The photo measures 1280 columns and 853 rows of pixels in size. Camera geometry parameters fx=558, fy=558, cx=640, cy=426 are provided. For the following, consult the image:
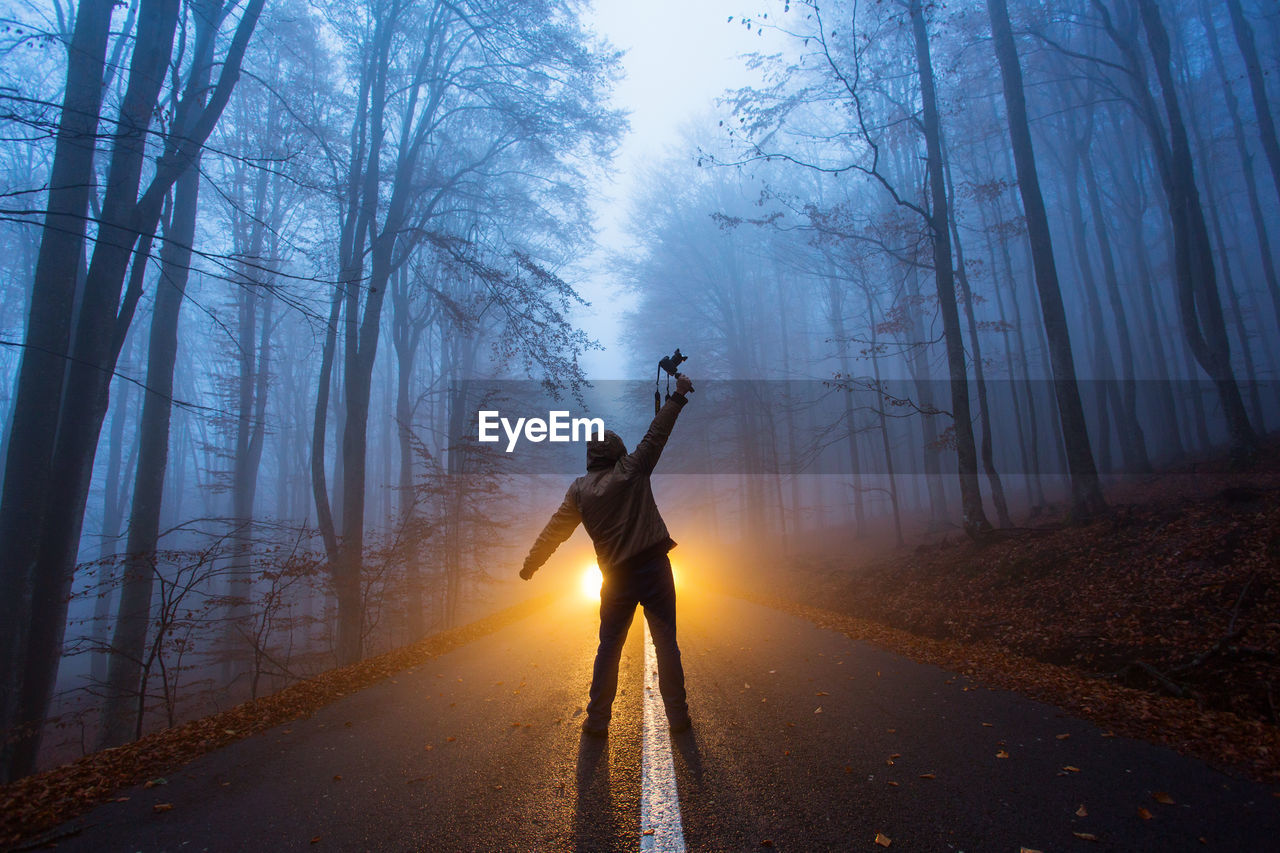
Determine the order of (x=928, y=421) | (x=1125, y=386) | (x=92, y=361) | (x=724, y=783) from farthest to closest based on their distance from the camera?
(x=928, y=421)
(x=1125, y=386)
(x=92, y=361)
(x=724, y=783)

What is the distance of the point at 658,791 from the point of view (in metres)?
2.93

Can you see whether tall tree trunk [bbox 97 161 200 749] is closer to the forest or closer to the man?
the forest

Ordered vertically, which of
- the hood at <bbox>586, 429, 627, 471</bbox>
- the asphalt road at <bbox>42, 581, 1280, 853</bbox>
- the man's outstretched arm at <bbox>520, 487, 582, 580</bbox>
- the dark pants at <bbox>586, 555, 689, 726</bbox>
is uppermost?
the hood at <bbox>586, 429, 627, 471</bbox>

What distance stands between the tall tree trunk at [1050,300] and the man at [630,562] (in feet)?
29.5

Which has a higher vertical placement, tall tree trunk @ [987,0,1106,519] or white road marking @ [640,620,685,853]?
tall tree trunk @ [987,0,1106,519]

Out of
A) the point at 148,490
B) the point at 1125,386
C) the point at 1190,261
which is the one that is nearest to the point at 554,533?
the point at 148,490

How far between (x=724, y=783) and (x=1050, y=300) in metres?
11.3

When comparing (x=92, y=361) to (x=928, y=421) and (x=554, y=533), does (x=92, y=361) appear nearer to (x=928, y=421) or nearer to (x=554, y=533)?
(x=554, y=533)

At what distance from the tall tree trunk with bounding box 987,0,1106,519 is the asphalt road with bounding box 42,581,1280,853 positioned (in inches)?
267

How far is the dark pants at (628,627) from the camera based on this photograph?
3.87 meters

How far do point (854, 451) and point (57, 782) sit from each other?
21.3 m

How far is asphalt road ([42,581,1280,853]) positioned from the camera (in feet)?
8.32

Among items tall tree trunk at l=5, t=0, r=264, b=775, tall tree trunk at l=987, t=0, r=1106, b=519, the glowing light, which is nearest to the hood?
the glowing light

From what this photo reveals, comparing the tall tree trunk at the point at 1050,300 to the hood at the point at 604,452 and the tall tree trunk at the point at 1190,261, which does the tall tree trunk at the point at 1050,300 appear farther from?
→ the hood at the point at 604,452
